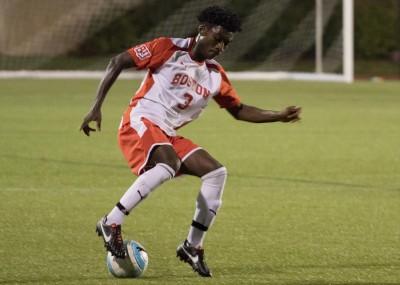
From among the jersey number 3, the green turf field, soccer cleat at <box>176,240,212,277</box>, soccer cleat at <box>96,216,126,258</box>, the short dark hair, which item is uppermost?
the short dark hair

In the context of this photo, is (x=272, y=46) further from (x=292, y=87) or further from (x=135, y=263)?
(x=135, y=263)

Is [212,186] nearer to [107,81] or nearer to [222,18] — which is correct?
[107,81]

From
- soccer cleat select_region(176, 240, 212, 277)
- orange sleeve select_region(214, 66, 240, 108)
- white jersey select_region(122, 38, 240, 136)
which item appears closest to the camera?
soccer cleat select_region(176, 240, 212, 277)

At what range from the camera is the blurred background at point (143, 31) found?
29.5m

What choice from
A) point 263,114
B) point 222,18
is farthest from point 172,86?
point 263,114

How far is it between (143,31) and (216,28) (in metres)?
24.9

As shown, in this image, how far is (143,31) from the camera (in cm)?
3188

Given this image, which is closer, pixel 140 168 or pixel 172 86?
pixel 140 168

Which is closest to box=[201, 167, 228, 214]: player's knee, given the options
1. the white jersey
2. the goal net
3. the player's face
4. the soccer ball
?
the white jersey

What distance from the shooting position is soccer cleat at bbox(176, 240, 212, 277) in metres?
7.03

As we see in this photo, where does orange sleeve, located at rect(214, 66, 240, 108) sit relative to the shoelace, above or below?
above

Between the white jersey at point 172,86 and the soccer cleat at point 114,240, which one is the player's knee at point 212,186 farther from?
the soccer cleat at point 114,240

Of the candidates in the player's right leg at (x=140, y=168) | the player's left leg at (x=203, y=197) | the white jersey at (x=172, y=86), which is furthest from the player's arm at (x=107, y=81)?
the player's left leg at (x=203, y=197)

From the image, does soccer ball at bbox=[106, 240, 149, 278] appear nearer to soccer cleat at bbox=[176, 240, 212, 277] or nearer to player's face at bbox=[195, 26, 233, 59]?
soccer cleat at bbox=[176, 240, 212, 277]
